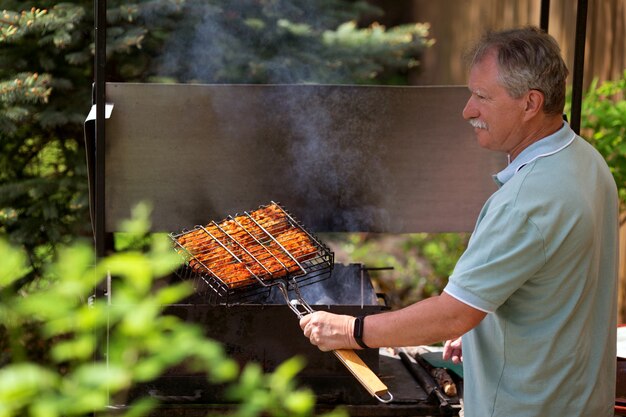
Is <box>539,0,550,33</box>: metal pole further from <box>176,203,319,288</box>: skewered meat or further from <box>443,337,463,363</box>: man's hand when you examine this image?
<box>443,337,463,363</box>: man's hand

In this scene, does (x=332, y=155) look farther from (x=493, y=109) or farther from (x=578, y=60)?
(x=493, y=109)

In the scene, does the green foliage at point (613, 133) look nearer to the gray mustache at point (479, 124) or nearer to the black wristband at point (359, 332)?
the gray mustache at point (479, 124)

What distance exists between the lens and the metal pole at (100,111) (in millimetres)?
3391

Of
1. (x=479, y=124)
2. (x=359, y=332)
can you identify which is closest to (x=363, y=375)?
(x=359, y=332)

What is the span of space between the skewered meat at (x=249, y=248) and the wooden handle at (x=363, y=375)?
2.04 ft

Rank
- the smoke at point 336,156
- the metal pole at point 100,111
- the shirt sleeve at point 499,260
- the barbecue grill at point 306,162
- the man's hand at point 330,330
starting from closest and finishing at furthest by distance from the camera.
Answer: the shirt sleeve at point 499,260
the man's hand at point 330,330
the metal pole at point 100,111
the barbecue grill at point 306,162
the smoke at point 336,156

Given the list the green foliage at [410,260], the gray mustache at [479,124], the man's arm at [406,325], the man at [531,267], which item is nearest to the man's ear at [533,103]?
the man at [531,267]

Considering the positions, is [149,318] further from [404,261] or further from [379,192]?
[404,261]

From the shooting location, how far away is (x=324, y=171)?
4109mm

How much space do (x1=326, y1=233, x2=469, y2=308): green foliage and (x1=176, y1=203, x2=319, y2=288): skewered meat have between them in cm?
346

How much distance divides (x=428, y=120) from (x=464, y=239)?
3.80 meters

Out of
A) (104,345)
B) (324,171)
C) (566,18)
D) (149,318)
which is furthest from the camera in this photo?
(566,18)

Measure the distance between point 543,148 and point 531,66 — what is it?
0.23 meters

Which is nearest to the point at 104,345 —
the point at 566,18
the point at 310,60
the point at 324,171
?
the point at 324,171
